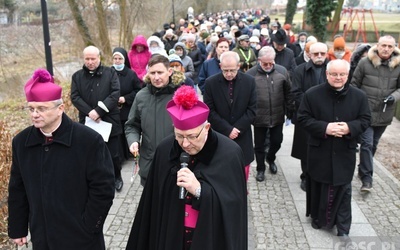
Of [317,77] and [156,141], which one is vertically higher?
[317,77]

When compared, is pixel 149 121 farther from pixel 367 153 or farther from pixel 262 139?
pixel 367 153

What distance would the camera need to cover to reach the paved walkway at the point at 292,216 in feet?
16.9

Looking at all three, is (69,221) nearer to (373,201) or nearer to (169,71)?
(169,71)

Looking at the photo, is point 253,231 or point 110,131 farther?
point 110,131

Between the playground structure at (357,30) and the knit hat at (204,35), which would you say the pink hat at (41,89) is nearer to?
the knit hat at (204,35)

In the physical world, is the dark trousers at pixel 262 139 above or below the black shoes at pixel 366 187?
above

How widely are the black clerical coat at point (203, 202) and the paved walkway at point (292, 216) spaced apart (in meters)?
1.96

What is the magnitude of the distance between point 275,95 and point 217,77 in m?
1.30

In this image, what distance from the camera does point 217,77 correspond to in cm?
572

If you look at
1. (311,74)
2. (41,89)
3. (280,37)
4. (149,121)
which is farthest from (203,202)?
(280,37)

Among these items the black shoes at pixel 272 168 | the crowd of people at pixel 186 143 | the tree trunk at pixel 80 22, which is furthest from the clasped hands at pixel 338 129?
the tree trunk at pixel 80 22

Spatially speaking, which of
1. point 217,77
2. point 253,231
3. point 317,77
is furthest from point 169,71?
point 317,77

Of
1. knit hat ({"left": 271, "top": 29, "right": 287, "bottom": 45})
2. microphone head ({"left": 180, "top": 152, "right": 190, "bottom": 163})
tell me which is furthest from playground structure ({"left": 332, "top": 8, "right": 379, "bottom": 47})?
microphone head ({"left": 180, "top": 152, "right": 190, "bottom": 163})

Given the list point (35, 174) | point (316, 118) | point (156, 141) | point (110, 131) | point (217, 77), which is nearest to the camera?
point (35, 174)
